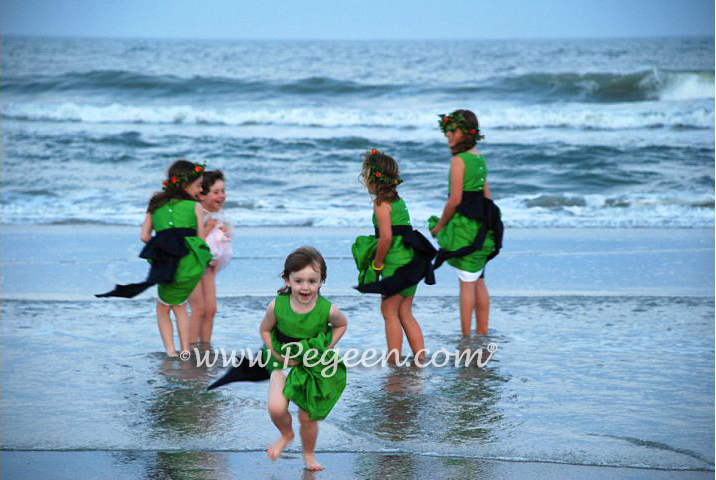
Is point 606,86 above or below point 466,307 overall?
above

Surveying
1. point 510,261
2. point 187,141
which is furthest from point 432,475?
point 187,141

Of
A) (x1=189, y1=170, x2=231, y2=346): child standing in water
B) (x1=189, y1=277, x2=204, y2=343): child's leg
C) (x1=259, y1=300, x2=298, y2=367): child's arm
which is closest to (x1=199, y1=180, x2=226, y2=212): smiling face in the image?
(x1=189, y1=170, x2=231, y2=346): child standing in water

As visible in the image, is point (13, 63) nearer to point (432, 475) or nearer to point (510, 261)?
point (510, 261)

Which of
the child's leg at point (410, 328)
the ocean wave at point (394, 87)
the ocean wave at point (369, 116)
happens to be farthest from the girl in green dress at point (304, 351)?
the ocean wave at point (394, 87)

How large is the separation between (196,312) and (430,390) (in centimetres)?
195

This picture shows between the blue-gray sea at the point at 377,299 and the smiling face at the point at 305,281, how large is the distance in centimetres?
79

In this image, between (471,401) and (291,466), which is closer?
(291,466)

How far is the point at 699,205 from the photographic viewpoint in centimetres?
1423

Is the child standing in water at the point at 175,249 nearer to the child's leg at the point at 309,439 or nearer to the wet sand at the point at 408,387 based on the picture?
the wet sand at the point at 408,387


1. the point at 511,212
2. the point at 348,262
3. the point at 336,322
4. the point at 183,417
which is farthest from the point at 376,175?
the point at 511,212

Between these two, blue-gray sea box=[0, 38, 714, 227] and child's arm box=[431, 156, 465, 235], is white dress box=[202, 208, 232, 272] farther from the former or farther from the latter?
blue-gray sea box=[0, 38, 714, 227]

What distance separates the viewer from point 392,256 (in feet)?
19.0

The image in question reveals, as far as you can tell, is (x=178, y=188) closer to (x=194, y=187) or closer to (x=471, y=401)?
(x=194, y=187)

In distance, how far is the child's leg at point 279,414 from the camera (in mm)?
4023
